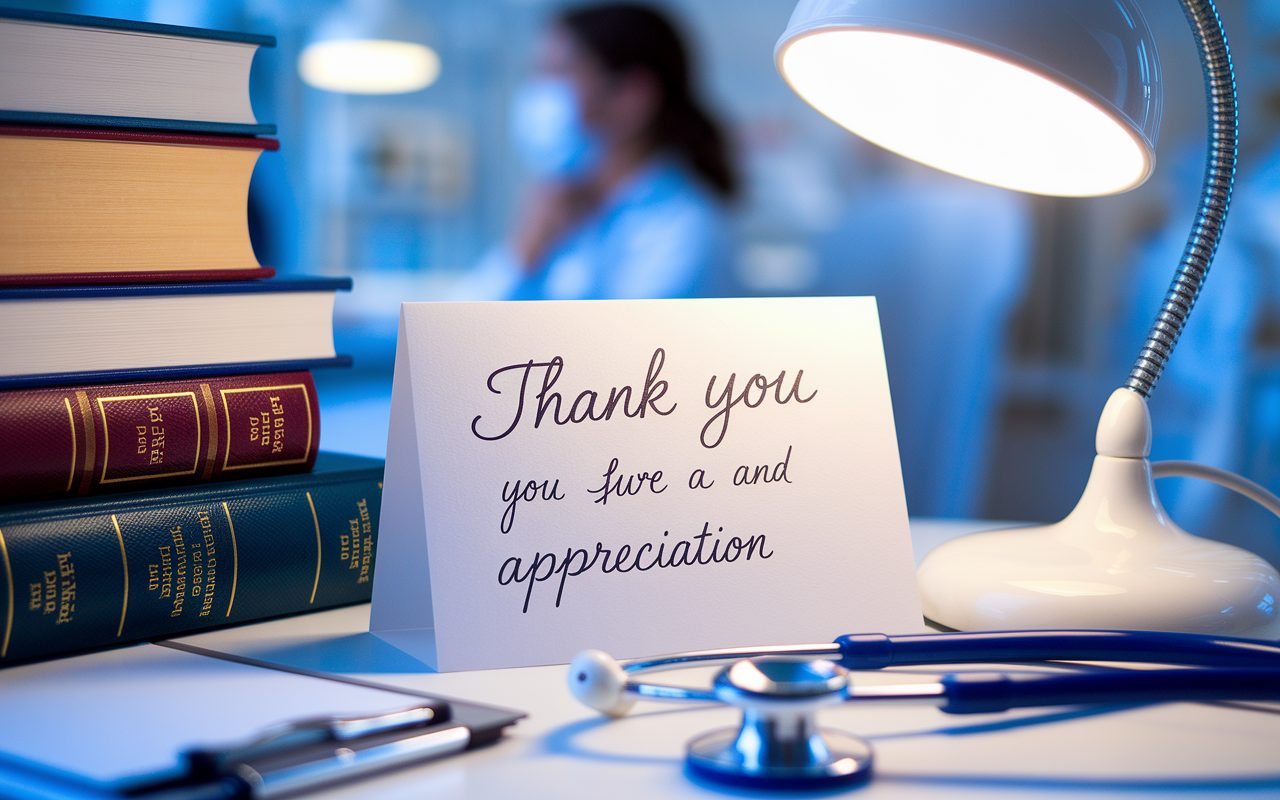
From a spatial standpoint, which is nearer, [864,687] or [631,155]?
[864,687]

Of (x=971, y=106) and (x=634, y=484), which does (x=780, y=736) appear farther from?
(x=971, y=106)

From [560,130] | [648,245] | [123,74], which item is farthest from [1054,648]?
[560,130]

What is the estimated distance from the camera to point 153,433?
1.85 ft

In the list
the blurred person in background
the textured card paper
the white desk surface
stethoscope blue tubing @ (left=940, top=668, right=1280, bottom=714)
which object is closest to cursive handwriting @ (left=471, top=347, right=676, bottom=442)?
the textured card paper

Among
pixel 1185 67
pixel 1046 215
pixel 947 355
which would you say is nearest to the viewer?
pixel 947 355

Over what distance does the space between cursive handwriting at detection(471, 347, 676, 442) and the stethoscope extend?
0.14 meters

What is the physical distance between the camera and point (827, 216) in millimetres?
5207

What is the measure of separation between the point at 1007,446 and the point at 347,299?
2.97m

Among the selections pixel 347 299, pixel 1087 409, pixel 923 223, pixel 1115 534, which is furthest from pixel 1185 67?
pixel 1115 534

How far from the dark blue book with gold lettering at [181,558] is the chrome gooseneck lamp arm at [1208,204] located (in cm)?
46

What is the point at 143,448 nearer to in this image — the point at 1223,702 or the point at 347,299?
the point at 1223,702

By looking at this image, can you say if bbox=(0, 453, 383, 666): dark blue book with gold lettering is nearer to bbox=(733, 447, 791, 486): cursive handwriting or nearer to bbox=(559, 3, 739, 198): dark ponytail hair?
bbox=(733, 447, 791, 486): cursive handwriting

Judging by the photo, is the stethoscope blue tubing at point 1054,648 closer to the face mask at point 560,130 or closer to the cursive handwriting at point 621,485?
the cursive handwriting at point 621,485

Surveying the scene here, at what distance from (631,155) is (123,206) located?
2294mm
